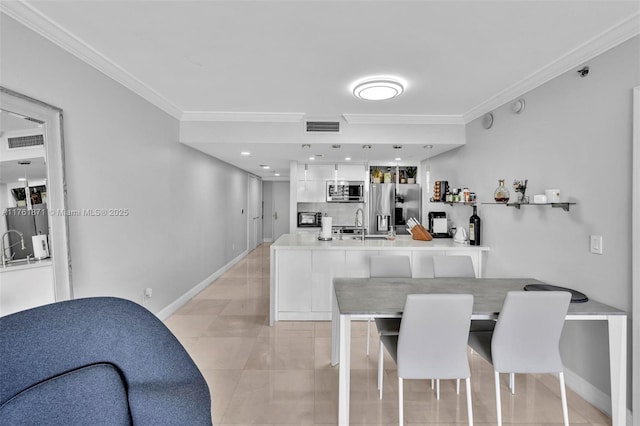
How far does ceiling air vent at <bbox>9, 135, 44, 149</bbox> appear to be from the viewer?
5.68ft

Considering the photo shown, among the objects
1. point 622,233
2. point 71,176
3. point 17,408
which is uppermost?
point 71,176

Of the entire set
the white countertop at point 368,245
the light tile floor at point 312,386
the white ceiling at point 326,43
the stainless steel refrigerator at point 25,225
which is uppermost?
the white ceiling at point 326,43

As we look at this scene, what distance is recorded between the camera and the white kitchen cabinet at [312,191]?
587cm

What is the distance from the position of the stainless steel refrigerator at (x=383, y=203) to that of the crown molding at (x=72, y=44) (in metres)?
4.08

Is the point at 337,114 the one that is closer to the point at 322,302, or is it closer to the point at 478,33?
the point at 478,33

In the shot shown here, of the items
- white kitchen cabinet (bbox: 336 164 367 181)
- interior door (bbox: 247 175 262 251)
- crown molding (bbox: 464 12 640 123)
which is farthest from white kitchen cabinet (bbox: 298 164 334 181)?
crown molding (bbox: 464 12 640 123)

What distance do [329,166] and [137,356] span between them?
514cm

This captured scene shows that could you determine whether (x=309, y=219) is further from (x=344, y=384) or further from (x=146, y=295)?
(x=344, y=384)

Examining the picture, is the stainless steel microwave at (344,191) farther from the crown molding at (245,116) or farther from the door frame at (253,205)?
the door frame at (253,205)

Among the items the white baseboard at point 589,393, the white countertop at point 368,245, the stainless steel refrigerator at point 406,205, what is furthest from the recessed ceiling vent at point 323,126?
the white baseboard at point 589,393

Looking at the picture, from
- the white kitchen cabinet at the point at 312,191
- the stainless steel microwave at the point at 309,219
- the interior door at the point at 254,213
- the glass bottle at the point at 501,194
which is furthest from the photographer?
the interior door at the point at 254,213

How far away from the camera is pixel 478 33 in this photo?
1986 millimetres

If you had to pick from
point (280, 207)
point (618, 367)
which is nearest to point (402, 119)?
point (618, 367)

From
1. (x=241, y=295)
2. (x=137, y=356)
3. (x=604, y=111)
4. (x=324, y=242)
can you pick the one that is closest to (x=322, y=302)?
(x=324, y=242)
